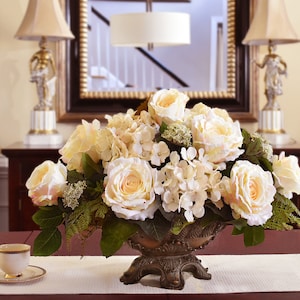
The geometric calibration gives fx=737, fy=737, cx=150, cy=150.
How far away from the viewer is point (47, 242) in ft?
5.46

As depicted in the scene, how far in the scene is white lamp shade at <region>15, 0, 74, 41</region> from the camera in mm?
3695

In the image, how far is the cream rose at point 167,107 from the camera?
162 centimetres

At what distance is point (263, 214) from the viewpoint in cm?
157

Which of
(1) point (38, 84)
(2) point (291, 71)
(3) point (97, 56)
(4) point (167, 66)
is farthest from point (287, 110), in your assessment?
(1) point (38, 84)

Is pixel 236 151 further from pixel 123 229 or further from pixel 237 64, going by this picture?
pixel 237 64

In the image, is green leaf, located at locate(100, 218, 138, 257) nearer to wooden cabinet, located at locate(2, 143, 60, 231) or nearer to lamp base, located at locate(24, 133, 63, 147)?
wooden cabinet, located at locate(2, 143, 60, 231)

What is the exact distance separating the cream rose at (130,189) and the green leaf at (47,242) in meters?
0.20

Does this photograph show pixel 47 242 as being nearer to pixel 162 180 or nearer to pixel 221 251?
pixel 162 180

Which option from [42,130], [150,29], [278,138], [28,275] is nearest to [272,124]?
[278,138]

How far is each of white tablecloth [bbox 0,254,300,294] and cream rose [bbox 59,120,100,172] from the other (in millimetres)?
284

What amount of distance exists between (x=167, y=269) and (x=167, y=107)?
0.38 meters

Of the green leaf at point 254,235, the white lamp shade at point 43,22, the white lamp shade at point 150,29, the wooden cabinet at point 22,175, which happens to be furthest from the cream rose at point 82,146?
the white lamp shade at point 150,29

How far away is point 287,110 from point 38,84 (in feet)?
4.61

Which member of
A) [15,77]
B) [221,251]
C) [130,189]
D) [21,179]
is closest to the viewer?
[130,189]
